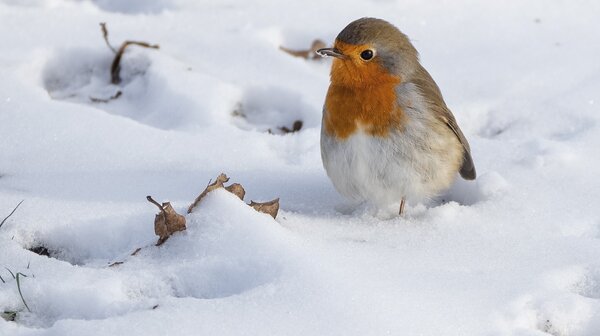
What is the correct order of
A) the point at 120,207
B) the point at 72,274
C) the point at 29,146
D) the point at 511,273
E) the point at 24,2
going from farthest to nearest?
1. the point at 24,2
2. the point at 29,146
3. the point at 120,207
4. the point at 511,273
5. the point at 72,274

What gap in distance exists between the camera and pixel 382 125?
3.84 metres

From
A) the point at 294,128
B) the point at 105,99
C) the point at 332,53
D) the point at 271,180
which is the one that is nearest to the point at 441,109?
the point at 332,53

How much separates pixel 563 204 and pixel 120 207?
1810mm

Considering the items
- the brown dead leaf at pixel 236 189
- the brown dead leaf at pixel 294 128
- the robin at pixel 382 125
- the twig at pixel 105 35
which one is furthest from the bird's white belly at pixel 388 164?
the twig at pixel 105 35

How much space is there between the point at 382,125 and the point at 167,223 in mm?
1006

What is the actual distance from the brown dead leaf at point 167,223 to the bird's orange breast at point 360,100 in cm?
87

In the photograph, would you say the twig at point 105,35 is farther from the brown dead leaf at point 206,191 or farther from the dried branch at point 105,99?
the brown dead leaf at point 206,191

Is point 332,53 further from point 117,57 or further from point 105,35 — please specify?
point 105,35

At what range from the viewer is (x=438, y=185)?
13.1 feet

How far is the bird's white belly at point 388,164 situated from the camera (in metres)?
3.85

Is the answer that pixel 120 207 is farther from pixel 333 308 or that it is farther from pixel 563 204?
pixel 563 204

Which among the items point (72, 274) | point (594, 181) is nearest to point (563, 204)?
point (594, 181)

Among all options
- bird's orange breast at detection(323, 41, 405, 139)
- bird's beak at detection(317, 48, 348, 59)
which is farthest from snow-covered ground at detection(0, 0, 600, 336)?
bird's beak at detection(317, 48, 348, 59)

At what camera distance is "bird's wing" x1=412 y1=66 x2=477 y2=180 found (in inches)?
157
